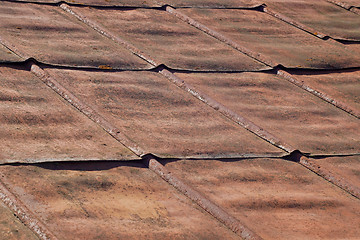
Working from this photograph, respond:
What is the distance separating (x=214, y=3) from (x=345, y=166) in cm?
267

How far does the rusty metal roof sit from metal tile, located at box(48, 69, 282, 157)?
1 centimetres

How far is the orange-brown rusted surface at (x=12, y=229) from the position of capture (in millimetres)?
2328

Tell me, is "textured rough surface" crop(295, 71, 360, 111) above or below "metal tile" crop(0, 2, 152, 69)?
below

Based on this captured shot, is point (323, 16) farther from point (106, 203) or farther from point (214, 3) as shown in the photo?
point (106, 203)

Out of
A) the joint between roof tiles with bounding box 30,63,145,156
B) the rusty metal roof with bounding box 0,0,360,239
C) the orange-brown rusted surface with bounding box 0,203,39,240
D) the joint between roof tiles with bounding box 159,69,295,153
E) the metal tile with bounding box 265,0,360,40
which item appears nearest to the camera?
the orange-brown rusted surface with bounding box 0,203,39,240

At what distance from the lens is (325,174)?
140 inches

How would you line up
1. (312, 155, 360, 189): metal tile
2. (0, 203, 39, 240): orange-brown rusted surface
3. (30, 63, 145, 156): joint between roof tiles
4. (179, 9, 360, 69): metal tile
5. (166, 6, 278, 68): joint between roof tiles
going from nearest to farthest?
(0, 203, 39, 240): orange-brown rusted surface, (30, 63, 145, 156): joint between roof tiles, (312, 155, 360, 189): metal tile, (166, 6, 278, 68): joint between roof tiles, (179, 9, 360, 69): metal tile

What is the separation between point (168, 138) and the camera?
3463mm

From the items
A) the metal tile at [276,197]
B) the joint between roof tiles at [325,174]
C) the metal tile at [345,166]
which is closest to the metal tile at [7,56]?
the metal tile at [276,197]

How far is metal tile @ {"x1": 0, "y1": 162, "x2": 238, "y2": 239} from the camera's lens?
2533mm

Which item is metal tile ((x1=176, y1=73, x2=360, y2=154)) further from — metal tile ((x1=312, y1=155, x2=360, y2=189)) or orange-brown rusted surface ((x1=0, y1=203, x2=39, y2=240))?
orange-brown rusted surface ((x1=0, y1=203, x2=39, y2=240))

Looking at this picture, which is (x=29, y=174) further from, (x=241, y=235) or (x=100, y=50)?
(x=100, y=50)

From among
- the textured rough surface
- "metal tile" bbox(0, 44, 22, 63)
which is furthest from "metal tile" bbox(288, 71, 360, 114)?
"metal tile" bbox(0, 44, 22, 63)

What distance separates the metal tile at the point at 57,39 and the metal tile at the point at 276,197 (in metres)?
1.29
